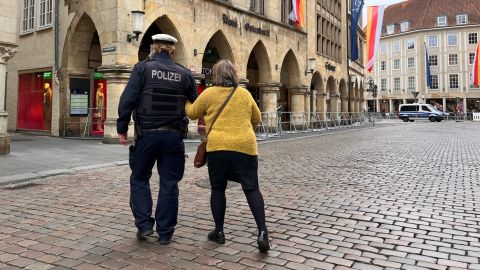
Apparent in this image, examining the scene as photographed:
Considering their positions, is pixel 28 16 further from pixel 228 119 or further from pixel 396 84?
pixel 396 84

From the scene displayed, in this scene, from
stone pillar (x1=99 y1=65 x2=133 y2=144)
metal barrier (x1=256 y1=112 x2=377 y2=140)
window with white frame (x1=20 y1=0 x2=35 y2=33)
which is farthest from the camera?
metal barrier (x1=256 y1=112 x2=377 y2=140)

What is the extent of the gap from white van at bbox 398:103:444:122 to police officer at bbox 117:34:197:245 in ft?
162

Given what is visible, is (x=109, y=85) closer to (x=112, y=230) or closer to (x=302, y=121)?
(x=112, y=230)

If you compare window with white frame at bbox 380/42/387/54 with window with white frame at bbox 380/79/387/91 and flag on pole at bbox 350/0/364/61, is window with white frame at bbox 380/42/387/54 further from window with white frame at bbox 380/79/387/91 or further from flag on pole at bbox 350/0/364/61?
flag on pole at bbox 350/0/364/61

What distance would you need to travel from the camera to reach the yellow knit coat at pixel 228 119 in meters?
3.93

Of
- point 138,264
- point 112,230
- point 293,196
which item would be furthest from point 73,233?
point 293,196

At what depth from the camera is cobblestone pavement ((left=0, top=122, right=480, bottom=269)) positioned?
146 inches

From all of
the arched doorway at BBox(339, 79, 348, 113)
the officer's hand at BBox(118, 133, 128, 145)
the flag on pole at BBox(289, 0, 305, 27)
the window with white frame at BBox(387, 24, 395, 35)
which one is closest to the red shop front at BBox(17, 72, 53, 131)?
the flag on pole at BBox(289, 0, 305, 27)

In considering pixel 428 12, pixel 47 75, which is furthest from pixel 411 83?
pixel 47 75

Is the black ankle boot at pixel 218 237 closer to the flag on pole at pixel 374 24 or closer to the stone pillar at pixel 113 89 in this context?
the stone pillar at pixel 113 89

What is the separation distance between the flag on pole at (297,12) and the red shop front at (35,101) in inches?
567

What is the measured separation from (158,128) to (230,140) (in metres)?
0.78

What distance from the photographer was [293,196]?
255 inches

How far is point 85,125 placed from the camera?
699 inches
